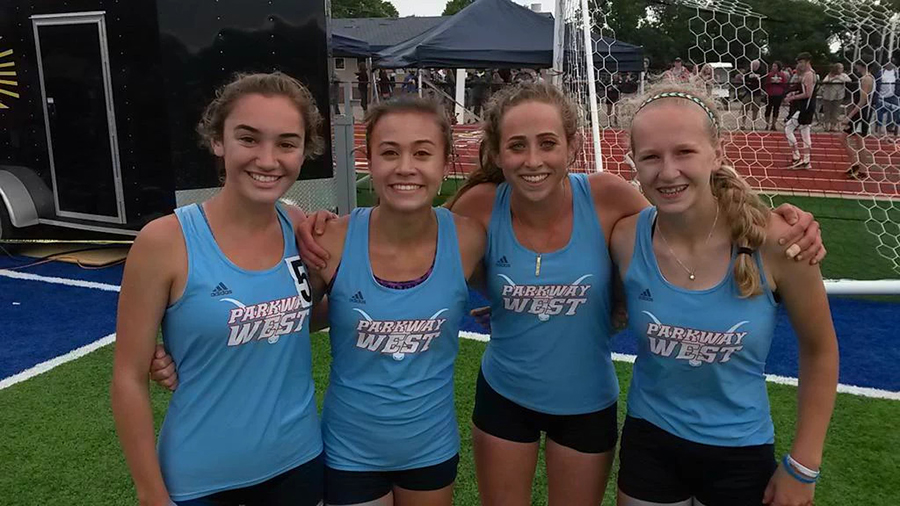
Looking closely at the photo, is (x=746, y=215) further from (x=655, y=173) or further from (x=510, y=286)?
(x=510, y=286)

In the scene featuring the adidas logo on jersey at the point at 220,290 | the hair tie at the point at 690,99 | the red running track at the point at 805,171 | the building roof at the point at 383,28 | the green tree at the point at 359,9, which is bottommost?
the red running track at the point at 805,171

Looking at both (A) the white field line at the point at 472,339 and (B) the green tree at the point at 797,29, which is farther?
(B) the green tree at the point at 797,29

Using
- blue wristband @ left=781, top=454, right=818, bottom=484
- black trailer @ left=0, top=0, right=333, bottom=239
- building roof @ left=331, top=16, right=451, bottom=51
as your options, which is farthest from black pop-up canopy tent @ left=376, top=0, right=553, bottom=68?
blue wristband @ left=781, top=454, right=818, bottom=484

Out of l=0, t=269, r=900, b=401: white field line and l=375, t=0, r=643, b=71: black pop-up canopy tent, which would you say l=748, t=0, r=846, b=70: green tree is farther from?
l=0, t=269, r=900, b=401: white field line

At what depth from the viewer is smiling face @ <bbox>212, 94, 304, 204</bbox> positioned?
1.81 meters

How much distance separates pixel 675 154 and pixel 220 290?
Answer: 1258mm

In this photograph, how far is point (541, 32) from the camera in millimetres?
12047

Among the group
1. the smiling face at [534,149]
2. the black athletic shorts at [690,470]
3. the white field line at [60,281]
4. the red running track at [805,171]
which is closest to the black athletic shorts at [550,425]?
the black athletic shorts at [690,470]

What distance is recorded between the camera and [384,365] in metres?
1.94

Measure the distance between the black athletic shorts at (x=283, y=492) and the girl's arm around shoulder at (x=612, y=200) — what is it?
116 centimetres

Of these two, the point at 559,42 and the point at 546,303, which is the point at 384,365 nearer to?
the point at 546,303

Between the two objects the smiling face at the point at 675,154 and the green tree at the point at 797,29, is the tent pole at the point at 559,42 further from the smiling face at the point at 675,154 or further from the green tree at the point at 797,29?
the smiling face at the point at 675,154

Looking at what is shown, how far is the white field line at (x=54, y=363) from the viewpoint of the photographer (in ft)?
14.5

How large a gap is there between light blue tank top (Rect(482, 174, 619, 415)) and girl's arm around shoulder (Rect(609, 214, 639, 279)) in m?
0.03
